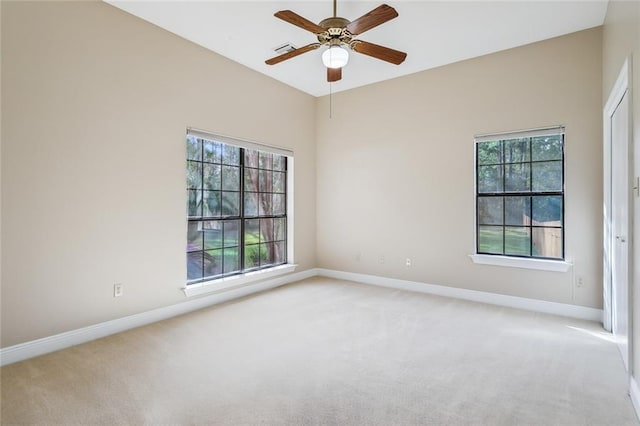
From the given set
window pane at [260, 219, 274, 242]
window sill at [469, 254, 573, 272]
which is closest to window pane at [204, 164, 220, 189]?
window pane at [260, 219, 274, 242]

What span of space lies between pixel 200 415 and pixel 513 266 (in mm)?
3627

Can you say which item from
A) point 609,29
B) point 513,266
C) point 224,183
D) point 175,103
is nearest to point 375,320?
point 513,266

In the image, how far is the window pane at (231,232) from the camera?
4.33 m

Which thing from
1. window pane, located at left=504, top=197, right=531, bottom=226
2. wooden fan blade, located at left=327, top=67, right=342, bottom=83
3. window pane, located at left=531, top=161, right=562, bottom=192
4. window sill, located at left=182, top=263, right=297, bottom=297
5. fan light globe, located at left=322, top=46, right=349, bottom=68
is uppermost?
wooden fan blade, located at left=327, top=67, right=342, bottom=83

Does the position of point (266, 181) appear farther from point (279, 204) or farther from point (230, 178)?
point (230, 178)

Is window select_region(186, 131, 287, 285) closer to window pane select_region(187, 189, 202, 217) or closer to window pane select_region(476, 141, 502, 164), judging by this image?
window pane select_region(187, 189, 202, 217)

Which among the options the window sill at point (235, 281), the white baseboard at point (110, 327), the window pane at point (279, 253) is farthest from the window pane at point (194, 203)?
the window pane at point (279, 253)

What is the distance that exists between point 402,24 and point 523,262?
294 centimetres

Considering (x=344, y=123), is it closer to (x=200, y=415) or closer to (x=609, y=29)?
(x=609, y=29)

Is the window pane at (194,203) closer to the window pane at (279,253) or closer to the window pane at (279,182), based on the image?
the window pane at (279,182)

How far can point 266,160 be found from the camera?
4926 millimetres

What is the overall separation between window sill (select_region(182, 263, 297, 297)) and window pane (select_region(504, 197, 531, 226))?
3035 mm

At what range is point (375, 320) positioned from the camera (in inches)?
138

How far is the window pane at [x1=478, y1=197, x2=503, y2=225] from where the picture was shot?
13.5ft
